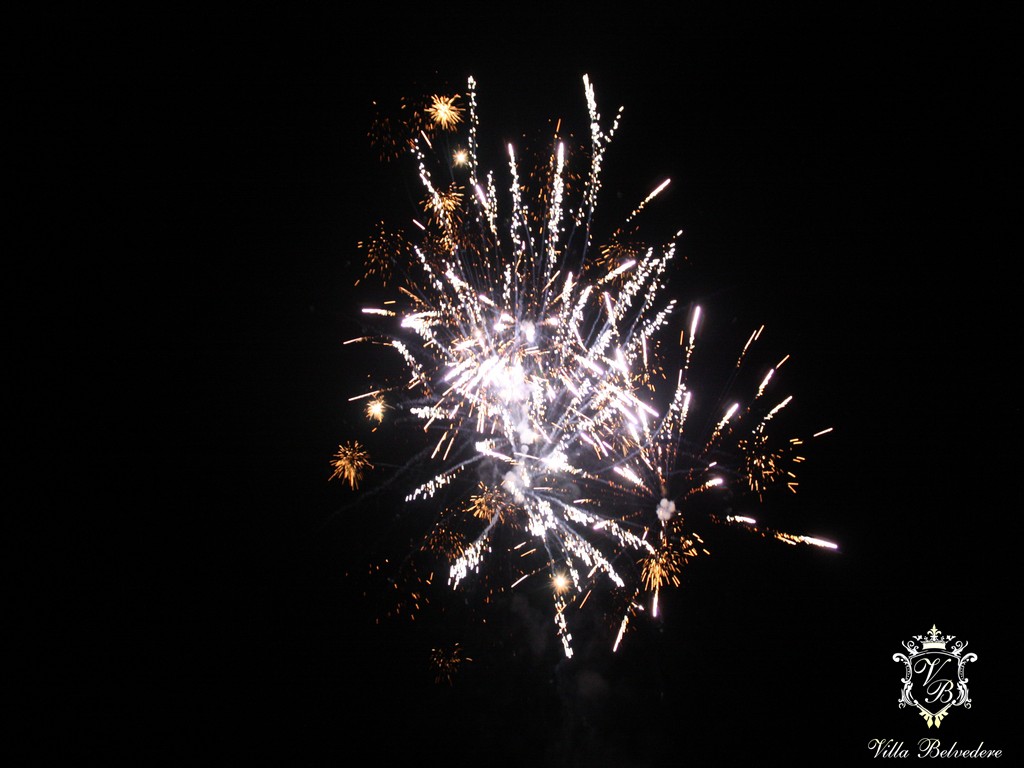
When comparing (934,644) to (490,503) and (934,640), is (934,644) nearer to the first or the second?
(934,640)

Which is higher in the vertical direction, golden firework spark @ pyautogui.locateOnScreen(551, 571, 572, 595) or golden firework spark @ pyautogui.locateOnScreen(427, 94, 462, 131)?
golden firework spark @ pyautogui.locateOnScreen(427, 94, 462, 131)

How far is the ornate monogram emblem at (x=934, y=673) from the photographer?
21.4ft

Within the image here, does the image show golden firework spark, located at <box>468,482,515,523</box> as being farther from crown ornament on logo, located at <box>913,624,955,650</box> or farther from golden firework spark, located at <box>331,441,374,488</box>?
crown ornament on logo, located at <box>913,624,955,650</box>

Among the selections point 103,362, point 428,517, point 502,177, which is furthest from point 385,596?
point 502,177

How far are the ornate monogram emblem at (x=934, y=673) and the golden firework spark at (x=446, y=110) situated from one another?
8.14 metres

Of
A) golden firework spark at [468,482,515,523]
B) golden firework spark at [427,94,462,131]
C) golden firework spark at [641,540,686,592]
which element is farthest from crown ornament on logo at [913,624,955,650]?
golden firework spark at [427,94,462,131]

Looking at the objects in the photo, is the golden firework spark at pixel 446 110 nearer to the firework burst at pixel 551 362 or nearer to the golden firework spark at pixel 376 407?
the firework burst at pixel 551 362

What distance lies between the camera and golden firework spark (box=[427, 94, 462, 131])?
589 centimetres

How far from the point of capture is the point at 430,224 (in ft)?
21.4

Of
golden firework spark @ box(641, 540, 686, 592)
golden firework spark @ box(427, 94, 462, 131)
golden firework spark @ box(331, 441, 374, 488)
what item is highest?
golden firework spark @ box(427, 94, 462, 131)

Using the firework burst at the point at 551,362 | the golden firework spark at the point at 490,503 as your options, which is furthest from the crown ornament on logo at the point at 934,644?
the golden firework spark at the point at 490,503

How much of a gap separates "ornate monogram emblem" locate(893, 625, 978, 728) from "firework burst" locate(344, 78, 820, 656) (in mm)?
2588

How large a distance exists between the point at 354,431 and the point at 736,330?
518 centimetres

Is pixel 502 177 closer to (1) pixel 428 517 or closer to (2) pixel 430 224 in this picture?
(2) pixel 430 224
